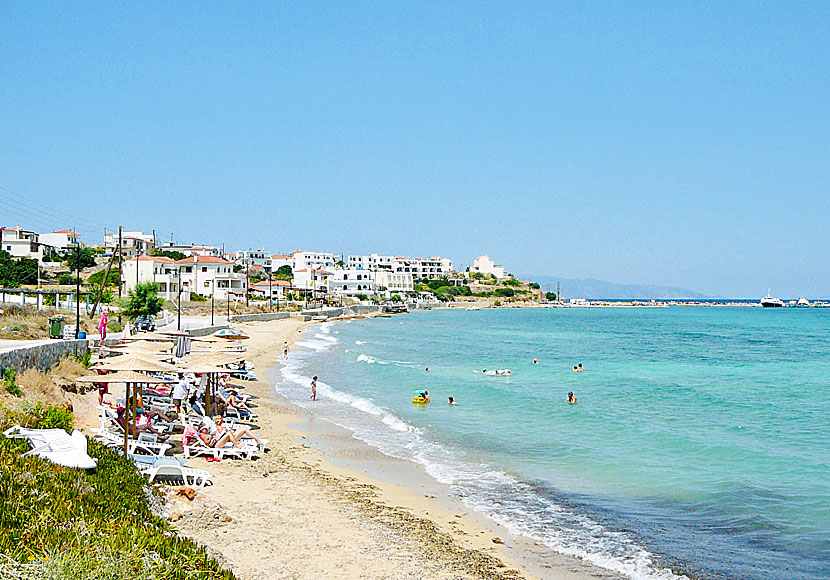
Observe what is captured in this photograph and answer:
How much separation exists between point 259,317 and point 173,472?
2400 inches

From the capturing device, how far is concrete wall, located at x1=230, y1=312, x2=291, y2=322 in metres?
64.4

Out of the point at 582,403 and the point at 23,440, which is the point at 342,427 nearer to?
the point at 582,403

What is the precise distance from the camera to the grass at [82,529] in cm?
536

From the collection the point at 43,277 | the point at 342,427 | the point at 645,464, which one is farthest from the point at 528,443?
the point at 43,277

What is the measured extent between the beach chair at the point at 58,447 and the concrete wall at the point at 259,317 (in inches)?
2079

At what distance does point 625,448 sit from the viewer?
17.2 meters

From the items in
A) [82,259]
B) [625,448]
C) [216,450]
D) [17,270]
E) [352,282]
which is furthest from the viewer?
[352,282]

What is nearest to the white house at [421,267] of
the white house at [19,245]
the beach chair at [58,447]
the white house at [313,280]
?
the white house at [313,280]

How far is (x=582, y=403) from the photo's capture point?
24.5 m

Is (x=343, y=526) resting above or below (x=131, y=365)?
below

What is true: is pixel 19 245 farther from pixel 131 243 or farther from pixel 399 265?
pixel 399 265

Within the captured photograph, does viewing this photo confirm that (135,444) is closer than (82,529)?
No

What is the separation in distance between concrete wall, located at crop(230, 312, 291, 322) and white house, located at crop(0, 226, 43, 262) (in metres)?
39.4

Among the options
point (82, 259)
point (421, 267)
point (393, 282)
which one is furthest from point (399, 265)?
point (82, 259)
